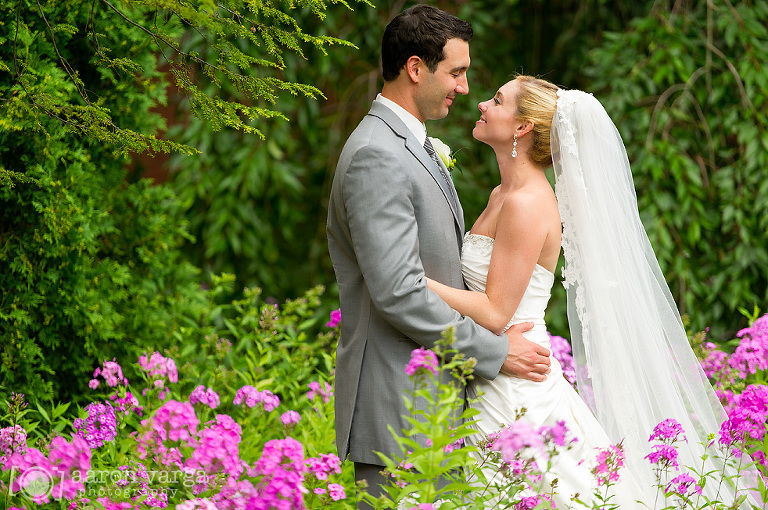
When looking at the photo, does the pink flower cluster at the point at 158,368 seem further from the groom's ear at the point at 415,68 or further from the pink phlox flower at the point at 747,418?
the pink phlox flower at the point at 747,418

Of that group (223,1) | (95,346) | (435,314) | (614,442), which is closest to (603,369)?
(614,442)

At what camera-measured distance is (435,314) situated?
A: 1940mm

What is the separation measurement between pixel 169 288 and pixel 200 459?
6.60ft

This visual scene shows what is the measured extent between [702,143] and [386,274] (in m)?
2.91

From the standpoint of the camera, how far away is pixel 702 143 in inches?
162

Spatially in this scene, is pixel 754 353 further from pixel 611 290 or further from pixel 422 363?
pixel 422 363

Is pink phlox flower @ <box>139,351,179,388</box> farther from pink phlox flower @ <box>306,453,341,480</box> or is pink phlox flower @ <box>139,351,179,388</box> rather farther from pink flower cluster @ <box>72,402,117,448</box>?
pink phlox flower @ <box>306,453,341,480</box>

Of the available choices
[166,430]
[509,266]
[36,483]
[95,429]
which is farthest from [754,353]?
[36,483]

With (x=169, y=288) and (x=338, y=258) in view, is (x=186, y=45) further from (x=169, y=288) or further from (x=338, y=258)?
(x=338, y=258)

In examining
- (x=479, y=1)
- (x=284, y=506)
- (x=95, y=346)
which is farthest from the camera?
(x=479, y=1)

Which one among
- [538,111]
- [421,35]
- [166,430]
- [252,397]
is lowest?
[252,397]

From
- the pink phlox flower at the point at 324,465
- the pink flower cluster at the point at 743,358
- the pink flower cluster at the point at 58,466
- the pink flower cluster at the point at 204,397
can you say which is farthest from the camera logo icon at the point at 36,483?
the pink flower cluster at the point at 743,358

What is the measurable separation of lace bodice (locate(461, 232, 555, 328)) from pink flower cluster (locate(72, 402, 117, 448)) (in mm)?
1172

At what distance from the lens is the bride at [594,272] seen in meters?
2.22
